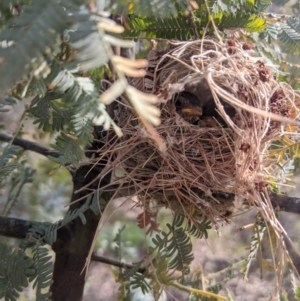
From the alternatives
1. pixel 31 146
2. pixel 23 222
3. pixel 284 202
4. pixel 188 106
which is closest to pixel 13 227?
pixel 23 222

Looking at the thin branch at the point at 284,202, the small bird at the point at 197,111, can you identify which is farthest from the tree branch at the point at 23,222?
the small bird at the point at 197,111

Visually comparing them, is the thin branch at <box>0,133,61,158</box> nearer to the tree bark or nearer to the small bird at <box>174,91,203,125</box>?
the tree bark

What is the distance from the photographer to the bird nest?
0.78m

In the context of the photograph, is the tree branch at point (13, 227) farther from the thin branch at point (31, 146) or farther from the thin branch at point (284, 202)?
the thin branch at point (284, 202)

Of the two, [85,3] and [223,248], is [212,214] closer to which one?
[85,3]

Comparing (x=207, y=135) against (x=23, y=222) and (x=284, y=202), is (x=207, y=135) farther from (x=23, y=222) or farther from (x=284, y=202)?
(x=23, y=222)

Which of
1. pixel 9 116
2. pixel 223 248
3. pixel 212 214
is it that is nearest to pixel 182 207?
pixel 212 214

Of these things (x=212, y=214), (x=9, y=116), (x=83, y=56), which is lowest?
(x=9, y=116)

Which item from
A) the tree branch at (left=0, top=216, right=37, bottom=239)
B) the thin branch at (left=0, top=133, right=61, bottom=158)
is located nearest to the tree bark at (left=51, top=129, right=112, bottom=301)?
the tree branch at (left=0, top=216, right=37, bottom=239)

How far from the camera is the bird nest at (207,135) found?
78 cm

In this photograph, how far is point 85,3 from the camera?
0.42 m

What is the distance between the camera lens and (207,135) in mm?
827

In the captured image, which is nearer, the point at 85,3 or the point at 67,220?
the point at 85,3

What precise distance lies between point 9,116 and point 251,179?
3.77ft
